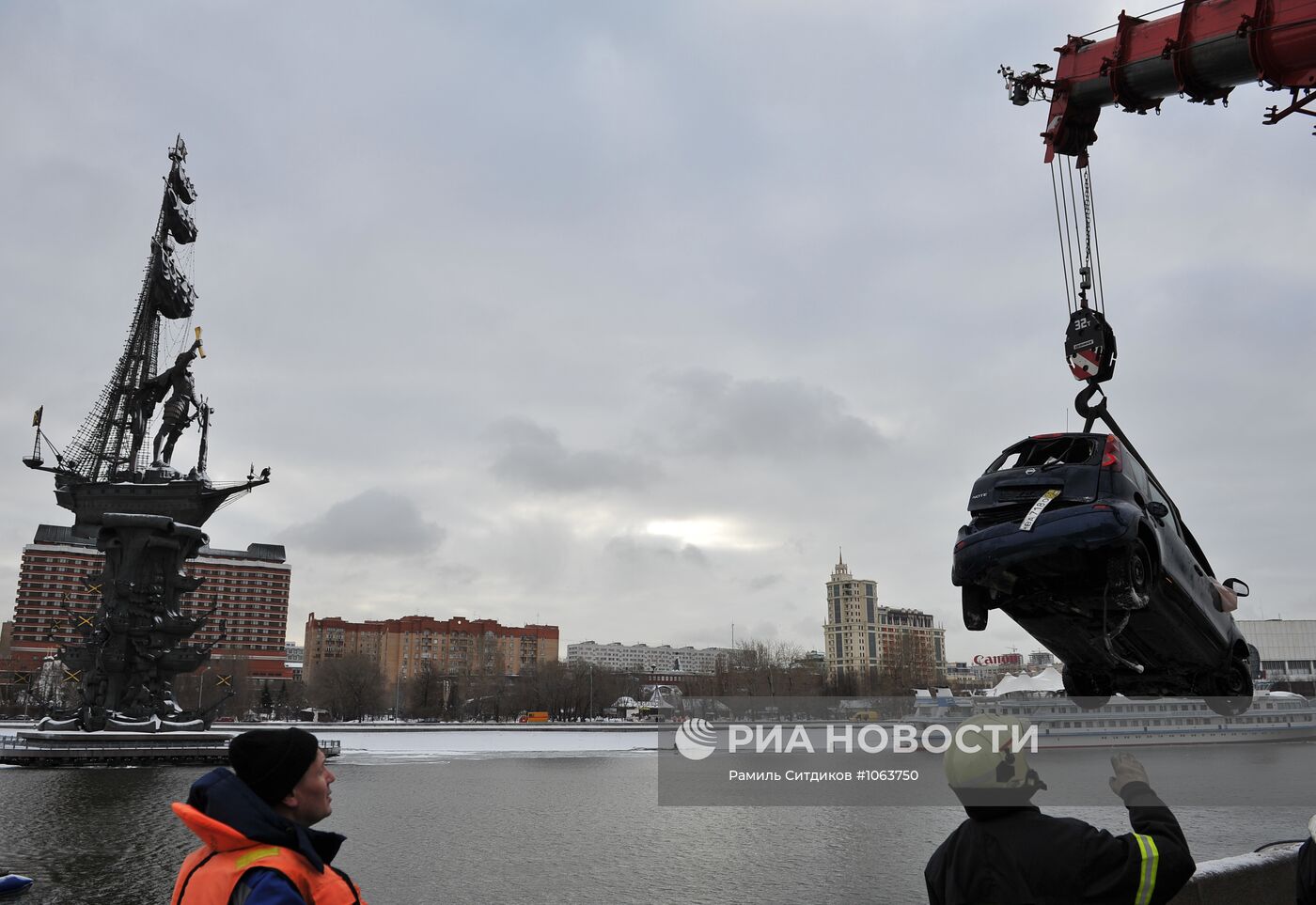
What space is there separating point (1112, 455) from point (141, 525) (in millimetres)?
57847

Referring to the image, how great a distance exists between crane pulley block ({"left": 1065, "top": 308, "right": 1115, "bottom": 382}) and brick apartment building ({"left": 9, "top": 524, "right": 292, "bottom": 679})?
156 meters

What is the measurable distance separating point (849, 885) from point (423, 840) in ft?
43.2

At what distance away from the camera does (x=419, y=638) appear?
200 m

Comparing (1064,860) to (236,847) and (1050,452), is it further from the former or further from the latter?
(1050,452)

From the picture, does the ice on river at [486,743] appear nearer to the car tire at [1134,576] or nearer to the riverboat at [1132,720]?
the riverboat at [1132,720]

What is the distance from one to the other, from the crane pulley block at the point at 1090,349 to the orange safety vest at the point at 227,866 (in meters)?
10.5

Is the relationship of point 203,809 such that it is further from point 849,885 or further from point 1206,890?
point 849,885

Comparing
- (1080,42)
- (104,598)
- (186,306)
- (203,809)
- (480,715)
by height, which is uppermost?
(186,306)

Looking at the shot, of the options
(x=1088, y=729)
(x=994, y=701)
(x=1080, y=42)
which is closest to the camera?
(x=1080, y=42)

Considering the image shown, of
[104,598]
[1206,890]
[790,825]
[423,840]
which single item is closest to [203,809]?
[1206,890]

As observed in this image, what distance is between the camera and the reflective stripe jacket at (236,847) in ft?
10.1

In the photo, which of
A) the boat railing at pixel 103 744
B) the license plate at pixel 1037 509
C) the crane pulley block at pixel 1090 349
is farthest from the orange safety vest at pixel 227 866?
the boat railing at pixel 103 744

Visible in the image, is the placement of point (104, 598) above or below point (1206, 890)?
above

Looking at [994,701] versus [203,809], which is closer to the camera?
[203,809]
